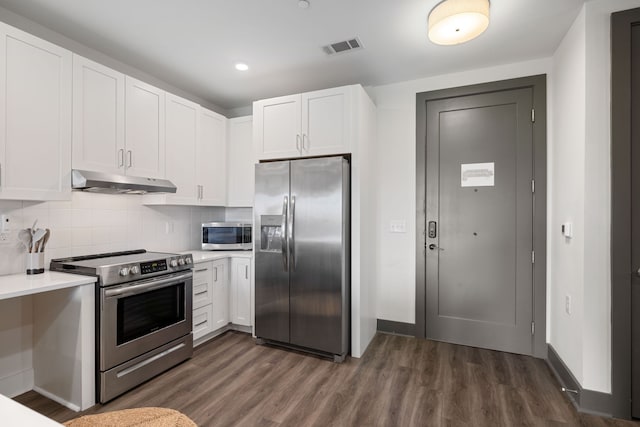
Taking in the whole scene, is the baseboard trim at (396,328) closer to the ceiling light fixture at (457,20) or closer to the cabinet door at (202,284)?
the cabinet door at (202,284)

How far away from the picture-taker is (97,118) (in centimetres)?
248

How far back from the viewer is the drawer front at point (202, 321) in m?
3.04

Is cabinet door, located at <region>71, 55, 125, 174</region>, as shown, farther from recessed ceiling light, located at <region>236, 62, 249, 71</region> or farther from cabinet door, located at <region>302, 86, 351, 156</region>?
cabinet door, located at <region>302, 86, 351, 156</region>

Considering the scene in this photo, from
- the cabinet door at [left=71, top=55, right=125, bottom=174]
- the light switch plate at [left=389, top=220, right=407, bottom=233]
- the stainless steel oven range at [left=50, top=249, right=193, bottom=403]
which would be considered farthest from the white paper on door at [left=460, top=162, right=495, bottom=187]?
the cabinet door at [left=71, top=55, right=125, bottom=174]

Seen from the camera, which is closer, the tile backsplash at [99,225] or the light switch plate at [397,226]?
the tile backsplash at [99,225]

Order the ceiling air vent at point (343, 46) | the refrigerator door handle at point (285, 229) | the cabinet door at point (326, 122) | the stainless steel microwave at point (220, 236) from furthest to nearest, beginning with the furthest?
1. the stainless steel microwave at point (220, 236)
2. the refrigerator door handle at point (285, 229)
3. the cabinet door at point (326, 122)
4. the ceiling air vent at point (343, 46)

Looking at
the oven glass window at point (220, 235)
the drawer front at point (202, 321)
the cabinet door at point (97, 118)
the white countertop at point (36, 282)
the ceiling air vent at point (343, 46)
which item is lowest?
the drawer front at point (202, 321)

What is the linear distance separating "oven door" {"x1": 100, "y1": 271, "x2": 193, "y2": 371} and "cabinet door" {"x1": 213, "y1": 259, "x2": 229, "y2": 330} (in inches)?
16.9

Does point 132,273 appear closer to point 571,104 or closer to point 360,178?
point 360,178

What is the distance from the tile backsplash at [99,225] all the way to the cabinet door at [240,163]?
1.78 feet

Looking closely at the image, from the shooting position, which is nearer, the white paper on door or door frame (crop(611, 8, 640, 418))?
door frame (crop(611, 8, 640, 418))

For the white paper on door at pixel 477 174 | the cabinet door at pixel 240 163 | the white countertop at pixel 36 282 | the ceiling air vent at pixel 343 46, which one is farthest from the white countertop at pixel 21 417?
the white paper on door at pixel 477 174

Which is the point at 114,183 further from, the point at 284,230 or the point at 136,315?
the point at 284,230

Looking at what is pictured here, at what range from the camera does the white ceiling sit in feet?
7.14
